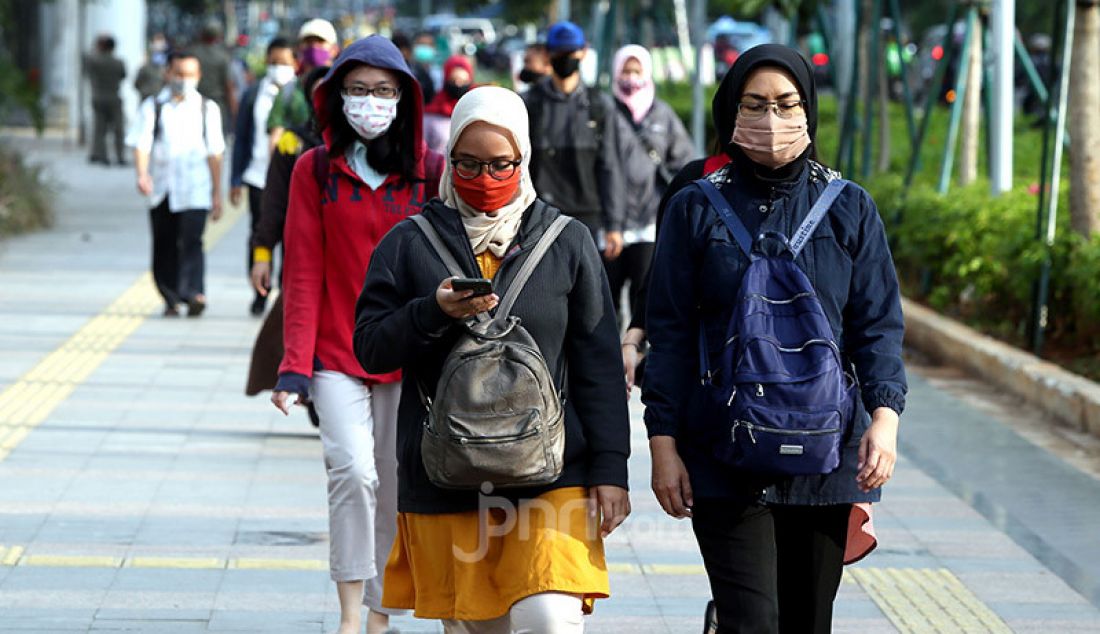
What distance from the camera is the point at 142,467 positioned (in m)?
7.86

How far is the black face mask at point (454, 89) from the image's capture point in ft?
37.9

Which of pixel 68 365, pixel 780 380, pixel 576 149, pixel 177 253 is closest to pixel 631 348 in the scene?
pixel 780 380

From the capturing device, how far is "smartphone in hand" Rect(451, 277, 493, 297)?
365 centimetres

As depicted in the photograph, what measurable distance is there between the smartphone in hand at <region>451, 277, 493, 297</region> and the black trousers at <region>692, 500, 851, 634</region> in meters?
0.64

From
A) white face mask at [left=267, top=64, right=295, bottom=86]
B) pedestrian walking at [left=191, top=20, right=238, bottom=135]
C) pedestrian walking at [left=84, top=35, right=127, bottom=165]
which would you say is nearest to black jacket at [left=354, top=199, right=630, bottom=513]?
white face mask at [left=267, top=64, right=295, bottom=86]

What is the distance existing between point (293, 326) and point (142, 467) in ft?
9.40

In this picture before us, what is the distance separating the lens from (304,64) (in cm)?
937

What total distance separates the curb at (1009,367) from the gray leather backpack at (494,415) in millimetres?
5270

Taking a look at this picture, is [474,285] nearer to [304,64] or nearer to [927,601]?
[927,601]

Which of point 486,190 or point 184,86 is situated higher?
point 486,190

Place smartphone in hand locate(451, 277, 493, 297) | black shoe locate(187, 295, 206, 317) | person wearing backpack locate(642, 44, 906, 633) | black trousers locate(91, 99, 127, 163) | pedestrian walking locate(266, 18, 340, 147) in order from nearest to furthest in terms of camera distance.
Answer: smartphone in hand locate(451, 277, 493, 297) → person wearing backpack locate(642, 44, 906, 633) → pedestrian walking locate(266, 18, 340, 147) → black shoe locate(187, 295, 206, 317) → black trousers locate(91, 99, 127, 163)

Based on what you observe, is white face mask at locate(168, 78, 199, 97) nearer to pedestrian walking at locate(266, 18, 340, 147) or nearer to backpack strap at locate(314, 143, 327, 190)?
pedestrian walking at locate(266, 18, 340, 147)

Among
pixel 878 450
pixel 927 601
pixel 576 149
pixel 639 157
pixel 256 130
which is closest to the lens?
pixel 878 450

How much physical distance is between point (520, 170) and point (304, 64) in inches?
222
